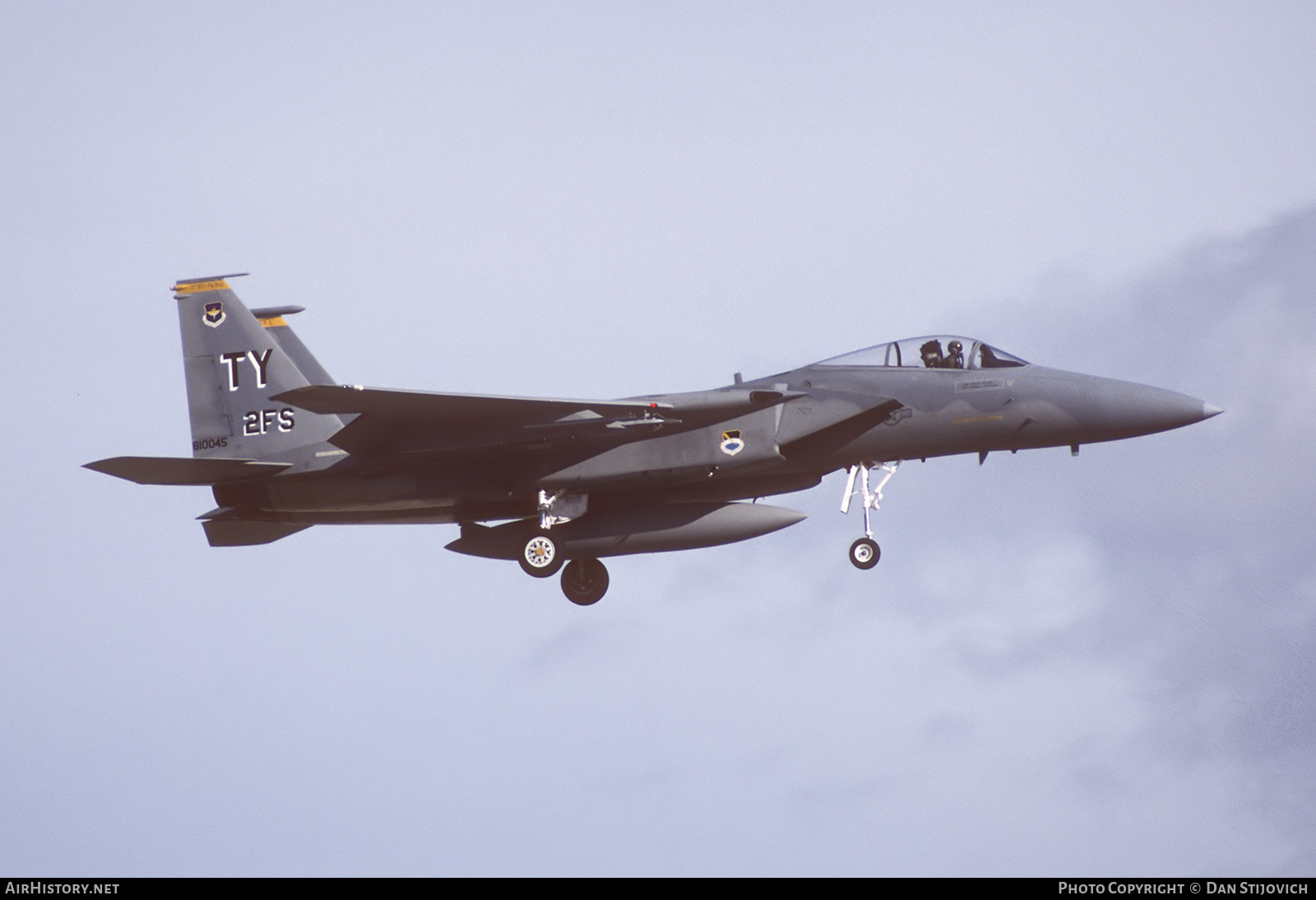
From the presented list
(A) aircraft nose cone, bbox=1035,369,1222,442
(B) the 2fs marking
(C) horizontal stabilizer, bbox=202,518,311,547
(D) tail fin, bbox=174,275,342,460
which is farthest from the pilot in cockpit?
(C) horizontal stabilizer, bbox=202,518,311,547

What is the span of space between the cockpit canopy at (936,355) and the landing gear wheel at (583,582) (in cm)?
465

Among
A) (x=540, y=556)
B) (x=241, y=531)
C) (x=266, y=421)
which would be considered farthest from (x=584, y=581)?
(x=266, y=421)

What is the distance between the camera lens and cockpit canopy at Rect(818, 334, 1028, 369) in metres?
22.9

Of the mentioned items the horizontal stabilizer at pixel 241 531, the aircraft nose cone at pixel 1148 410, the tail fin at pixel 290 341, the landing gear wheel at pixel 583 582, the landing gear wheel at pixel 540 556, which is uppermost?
the tail fin at pixel 290 341

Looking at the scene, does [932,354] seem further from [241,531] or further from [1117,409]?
[241,531]

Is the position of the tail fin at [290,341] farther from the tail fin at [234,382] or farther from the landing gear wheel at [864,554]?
the landing gear wheel at [864,554]

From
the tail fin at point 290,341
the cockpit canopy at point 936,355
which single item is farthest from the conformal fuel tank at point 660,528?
the tail fin at point 290,341

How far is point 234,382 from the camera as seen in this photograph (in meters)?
24.7

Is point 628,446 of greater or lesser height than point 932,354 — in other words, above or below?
below

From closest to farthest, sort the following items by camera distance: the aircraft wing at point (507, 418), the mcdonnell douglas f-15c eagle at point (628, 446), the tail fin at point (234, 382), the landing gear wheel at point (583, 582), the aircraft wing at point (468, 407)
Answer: the aircraft wing at point (468, 407) → the aircraft wing at point (507, 418) → the mcdonnell douglas f-15c eagle at point (628, 446) → the tail fin at point (234, 382) → the landing gear wheel at point (583, 582)

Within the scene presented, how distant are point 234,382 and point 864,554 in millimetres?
9506

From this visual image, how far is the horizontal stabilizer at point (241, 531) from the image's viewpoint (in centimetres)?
2430

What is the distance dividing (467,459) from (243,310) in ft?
15.0

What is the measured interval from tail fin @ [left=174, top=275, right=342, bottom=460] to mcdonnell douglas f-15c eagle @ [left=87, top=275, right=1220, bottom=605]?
0.04 metres
